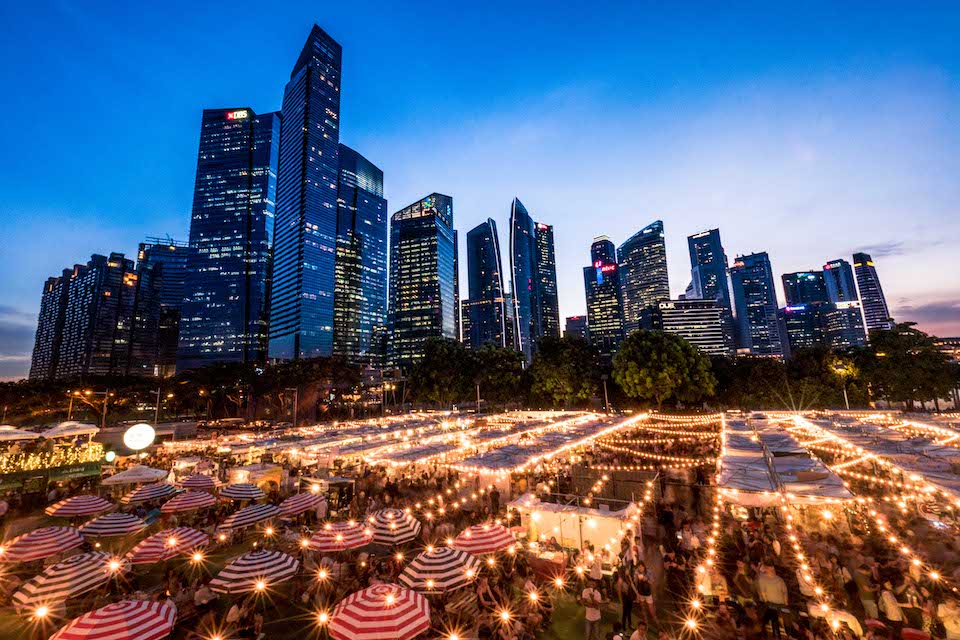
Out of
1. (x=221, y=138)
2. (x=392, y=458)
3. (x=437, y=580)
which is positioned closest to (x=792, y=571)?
(x=437, y=580)

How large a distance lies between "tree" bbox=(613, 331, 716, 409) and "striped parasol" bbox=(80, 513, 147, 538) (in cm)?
4435

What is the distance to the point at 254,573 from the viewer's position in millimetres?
9836

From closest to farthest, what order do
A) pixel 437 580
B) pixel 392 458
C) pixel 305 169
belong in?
pixel 437 580, pixel 392 458, pixel 305 169

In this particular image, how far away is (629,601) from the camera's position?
1004cm

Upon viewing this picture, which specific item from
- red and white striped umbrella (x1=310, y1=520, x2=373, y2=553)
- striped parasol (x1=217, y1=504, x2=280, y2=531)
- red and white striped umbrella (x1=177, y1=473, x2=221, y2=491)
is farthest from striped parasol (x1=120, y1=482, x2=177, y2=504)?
red and white striped umbrella (x1=310, y1=520, x2=373, y2=553)

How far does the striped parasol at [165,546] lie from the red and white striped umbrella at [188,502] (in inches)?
149

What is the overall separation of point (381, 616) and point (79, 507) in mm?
17286

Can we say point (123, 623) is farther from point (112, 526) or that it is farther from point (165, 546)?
point (112, 526)

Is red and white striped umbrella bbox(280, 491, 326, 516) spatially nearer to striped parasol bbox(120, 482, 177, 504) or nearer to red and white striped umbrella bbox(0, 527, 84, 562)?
red and white striped umbrella bbox(0, 527, 84, 562)

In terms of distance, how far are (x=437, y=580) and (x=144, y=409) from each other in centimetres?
10341

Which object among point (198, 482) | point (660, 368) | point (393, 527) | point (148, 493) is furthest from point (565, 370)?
point (148, 493)

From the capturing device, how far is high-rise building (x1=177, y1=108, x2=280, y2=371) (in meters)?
163

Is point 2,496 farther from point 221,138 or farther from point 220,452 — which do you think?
point 221,138

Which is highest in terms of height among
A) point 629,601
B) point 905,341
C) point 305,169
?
point 305,169
